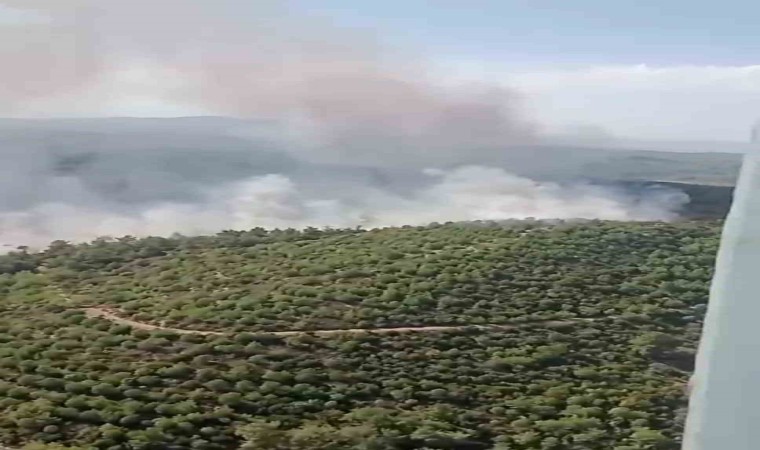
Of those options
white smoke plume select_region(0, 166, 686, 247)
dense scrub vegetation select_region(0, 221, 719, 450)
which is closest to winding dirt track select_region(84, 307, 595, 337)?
dense scrub vegetation select_region(0, 221, 719, 450)

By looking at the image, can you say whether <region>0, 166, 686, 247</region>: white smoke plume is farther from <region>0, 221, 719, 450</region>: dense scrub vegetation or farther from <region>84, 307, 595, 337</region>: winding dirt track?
<region>84, 307, 595, 337</region>: winding dirt track

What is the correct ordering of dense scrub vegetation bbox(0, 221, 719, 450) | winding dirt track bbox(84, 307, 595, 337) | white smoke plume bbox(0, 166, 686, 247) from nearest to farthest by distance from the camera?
dense scrub vegetation bbox(0, 221, 719, 450) < winding dirt track bbox(84, 307, 595, 337) < white smoke plume bbox(0, 166, 686, 247)

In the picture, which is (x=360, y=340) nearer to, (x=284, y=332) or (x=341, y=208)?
(x=284, y=332)

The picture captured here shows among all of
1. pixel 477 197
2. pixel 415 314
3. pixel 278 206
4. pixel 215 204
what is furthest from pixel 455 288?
pixel 215 204


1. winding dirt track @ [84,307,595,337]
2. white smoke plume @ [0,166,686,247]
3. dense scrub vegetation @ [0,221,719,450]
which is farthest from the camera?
white smoke plume @ [0,166,686,247]

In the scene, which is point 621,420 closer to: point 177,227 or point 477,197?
point 477,197

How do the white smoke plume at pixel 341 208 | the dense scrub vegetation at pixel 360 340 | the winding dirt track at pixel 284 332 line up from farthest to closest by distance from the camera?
the white smoke plume at pixel 341 208, the winding dirt track at pixel 284 332, the dense scrub vegetation at pixel 360 340

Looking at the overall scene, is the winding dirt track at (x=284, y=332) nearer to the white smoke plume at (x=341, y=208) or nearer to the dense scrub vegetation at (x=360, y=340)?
the dense scrub vegetation at (x=360, y=340)

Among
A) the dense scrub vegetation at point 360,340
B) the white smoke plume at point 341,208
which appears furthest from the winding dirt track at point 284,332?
the white smoke plume at point 341,208

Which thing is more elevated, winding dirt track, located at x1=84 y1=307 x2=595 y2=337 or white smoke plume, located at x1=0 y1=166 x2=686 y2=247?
white smoke plume, located at x1=0 y1=166 x2=686 y2=247
